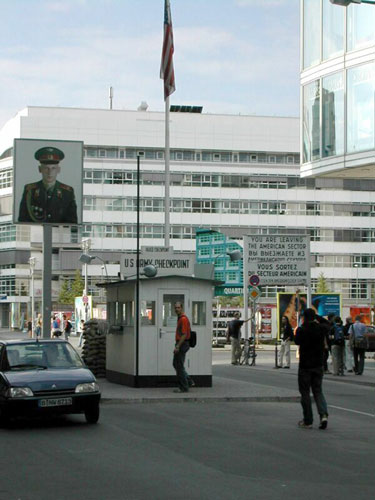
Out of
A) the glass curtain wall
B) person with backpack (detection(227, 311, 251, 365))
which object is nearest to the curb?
person with backpack (detection(227, 311, 251, 365))

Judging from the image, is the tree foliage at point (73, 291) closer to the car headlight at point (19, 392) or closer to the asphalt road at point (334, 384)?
the asphalt road at point (334, 384)

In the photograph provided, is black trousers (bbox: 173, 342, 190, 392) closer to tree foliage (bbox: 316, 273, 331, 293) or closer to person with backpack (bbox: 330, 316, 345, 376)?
person with backpack (bbox: 330, 316, 345, 376)

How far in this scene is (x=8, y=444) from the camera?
12961 millimetres

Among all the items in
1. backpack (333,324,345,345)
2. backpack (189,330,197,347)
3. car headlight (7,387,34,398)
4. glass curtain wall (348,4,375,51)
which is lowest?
car headlight (7,387,34,398)

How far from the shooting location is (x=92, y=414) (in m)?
15.2

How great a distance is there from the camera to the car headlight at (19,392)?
14.5 metres

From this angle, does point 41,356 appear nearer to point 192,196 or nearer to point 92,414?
point 92,414

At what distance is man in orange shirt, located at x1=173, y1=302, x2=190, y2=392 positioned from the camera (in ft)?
66.8

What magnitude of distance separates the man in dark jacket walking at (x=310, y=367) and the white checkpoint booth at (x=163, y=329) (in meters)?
7.77

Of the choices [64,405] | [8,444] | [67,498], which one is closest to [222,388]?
[64,405]

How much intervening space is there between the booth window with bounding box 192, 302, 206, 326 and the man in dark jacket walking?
7900 mm

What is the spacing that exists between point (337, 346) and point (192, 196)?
67805mm

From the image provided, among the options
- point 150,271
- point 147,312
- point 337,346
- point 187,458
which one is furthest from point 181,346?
point 337,346

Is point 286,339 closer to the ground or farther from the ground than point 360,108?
closer to the ground
